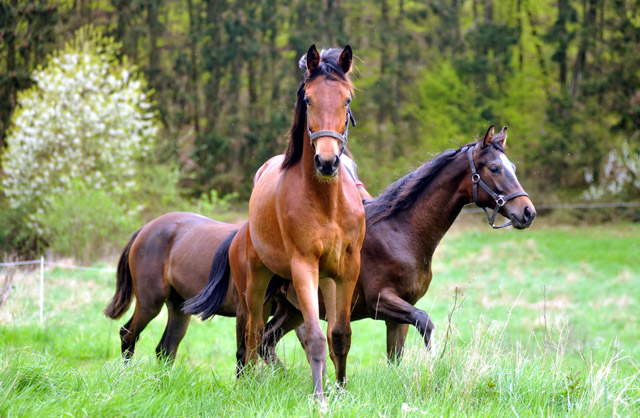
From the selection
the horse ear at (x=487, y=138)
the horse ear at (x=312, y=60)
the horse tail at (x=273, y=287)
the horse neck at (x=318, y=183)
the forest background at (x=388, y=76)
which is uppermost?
the forest background at (x=388, y=76)

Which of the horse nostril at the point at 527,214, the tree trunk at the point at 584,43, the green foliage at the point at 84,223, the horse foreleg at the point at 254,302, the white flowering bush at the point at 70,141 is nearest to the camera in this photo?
the horse foreleg at the point at 254,302

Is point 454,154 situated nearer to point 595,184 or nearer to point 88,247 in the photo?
point 88,247

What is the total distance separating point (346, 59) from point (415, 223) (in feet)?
6.80

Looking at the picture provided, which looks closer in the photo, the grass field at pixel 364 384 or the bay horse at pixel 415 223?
the grass field at pixel 364 384

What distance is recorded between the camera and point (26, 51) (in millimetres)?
25719

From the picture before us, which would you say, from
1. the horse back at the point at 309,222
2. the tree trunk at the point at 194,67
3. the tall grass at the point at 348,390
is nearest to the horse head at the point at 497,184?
the tall grass at the point at 348,390

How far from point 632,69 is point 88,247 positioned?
23.2 m

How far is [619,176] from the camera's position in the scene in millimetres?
26328

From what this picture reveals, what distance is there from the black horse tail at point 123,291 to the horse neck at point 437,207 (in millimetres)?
3127

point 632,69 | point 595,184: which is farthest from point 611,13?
point 595,184

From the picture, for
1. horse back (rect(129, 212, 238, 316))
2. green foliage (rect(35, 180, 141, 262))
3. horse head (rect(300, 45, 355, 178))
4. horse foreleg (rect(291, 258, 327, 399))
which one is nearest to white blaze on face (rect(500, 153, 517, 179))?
horse head (rect(300, 45, 355, 178))

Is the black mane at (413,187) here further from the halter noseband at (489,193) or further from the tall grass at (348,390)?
the tall grass at (348,390)

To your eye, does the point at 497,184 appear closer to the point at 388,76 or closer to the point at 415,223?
the point at 415,223

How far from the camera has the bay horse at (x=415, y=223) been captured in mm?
5629
